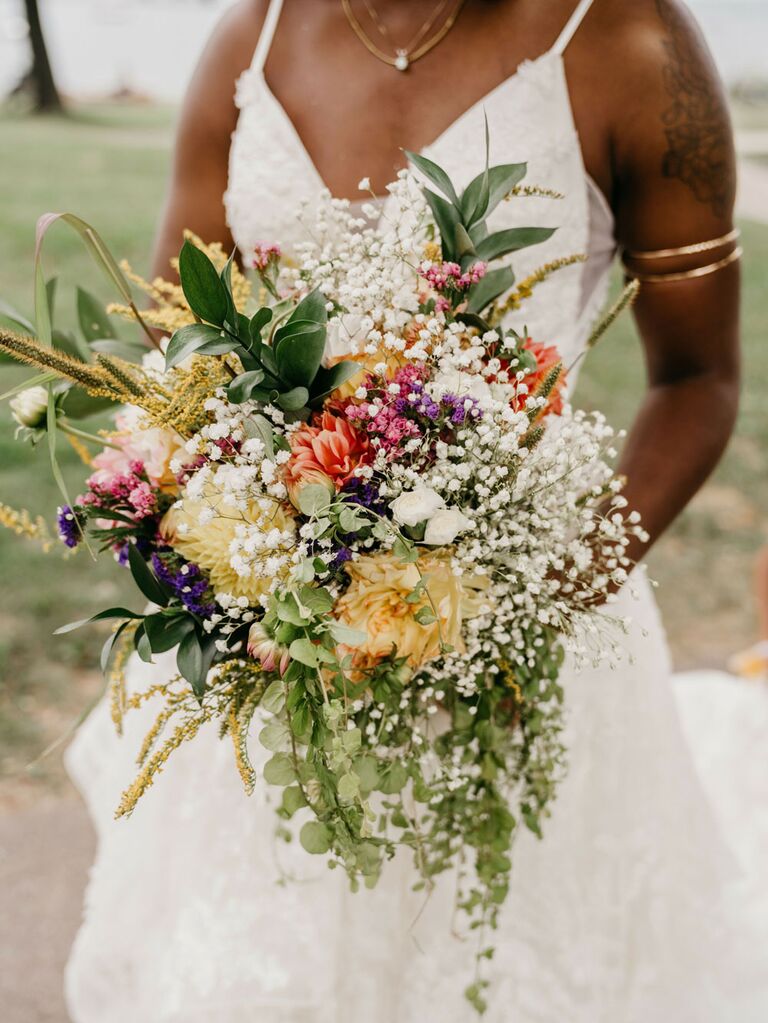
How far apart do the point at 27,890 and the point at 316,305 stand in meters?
2.14

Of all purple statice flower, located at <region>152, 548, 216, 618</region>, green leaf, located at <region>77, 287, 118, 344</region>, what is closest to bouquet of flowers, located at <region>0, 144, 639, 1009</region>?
purple statice flower, located at <region>152, 548, 216, 618</region>

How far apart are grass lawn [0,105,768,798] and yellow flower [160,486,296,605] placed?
2.44 feet

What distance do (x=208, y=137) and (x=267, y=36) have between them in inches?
8.8

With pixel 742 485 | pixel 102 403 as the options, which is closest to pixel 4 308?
pixel 102 403

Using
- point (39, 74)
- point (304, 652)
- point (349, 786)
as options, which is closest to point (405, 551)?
point (304, 652)

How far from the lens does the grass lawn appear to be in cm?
343

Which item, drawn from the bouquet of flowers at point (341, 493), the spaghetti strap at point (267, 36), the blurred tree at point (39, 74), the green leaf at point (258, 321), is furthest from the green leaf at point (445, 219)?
the blurred tree at point (39, 74)

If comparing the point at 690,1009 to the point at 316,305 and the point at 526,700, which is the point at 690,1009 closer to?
the point at 526,700

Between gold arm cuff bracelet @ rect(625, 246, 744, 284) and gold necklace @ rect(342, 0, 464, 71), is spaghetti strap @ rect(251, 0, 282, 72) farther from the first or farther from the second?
gold arm cuff bracelet @ rect(625, 246, 744, 284)

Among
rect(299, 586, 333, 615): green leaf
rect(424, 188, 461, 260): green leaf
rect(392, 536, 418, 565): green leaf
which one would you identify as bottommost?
rect(299, 586, 333, 615): green leaf

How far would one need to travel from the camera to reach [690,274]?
1.70 meters

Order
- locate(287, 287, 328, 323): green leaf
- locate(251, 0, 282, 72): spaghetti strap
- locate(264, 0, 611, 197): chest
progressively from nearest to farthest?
locate(287, 287, 328, 323): green leaf, locate(264, 0, 611, 197): chest, locate(251, 0, 282, 72): spaghetti strap

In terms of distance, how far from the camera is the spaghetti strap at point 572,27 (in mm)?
1655

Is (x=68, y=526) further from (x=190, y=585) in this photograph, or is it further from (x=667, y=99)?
(x=667, y=99)
